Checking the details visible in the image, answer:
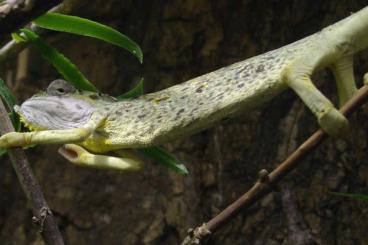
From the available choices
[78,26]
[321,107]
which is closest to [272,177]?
[321,107]

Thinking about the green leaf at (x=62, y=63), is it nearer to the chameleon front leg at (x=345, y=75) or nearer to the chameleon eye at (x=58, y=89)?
the chameleon eye at (x=58, y=89)

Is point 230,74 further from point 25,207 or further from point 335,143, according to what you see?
point 25,207

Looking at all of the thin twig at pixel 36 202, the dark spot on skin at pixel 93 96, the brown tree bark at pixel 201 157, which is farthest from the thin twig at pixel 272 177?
the brown tree bark at pixel 201 157

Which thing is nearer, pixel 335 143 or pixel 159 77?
pixel 335 143

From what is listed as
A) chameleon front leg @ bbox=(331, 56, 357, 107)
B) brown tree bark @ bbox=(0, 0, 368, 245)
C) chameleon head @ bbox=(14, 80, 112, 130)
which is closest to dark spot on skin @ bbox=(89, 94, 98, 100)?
chameleon head @ bbox=(14, 80, 112, 130)

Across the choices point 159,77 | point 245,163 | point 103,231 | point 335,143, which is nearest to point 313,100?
point 335,143

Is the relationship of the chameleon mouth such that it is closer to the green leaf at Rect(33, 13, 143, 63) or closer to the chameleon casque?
the chameleon casque

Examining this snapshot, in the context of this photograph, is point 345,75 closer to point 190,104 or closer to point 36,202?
point 190,104
